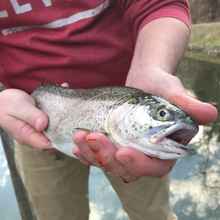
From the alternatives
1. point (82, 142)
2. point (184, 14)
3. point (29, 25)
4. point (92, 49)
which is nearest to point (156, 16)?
point (184, 14)

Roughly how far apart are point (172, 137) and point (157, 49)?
0.31 meters

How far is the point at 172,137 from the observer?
99 centimetres

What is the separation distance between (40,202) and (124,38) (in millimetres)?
579

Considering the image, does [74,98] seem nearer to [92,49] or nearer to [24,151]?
[92,49]

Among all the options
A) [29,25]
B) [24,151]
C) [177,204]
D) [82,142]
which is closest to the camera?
[82,142]

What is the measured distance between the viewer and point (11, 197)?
104 inches

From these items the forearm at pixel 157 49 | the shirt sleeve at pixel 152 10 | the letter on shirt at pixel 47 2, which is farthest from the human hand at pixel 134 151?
the letter on shirt at pixel 47 2

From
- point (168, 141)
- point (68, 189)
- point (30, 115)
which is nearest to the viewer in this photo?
point (168, 141)

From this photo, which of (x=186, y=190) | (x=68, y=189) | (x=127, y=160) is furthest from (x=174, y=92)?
(x=186, y=190)

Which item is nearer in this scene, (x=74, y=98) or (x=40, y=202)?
(x=74, y=98)

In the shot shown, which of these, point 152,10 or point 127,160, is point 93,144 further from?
point 152,10

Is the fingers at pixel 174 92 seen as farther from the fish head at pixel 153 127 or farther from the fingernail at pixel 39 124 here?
the fingernail at pixel 39 124

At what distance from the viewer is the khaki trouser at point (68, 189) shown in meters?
1.55

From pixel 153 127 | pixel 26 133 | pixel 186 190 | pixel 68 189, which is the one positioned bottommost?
pixel 186 190
